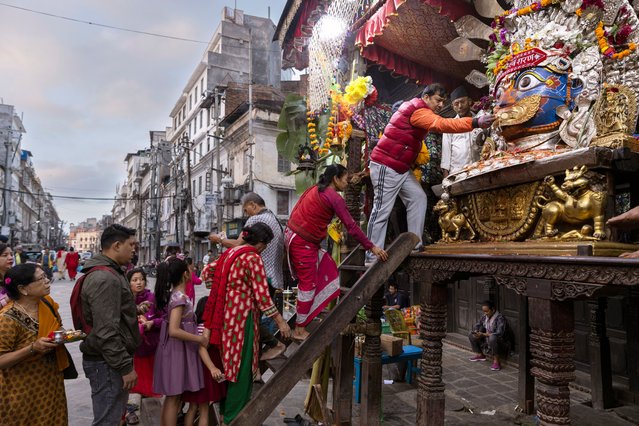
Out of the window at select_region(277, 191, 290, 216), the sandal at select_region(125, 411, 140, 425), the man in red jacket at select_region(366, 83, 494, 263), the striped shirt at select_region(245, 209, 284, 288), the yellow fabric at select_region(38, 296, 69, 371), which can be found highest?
the window at select_region(277, 191, 290, 216)

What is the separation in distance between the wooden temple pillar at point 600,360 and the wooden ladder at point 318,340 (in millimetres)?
3733

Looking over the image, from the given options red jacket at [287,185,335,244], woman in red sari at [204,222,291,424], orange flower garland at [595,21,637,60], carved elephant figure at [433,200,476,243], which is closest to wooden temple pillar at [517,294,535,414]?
carved elephant figure at [433,200,476,243]

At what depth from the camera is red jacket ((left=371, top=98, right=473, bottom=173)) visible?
4.55m

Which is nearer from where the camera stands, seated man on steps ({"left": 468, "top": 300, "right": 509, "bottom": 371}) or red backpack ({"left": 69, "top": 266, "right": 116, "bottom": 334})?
red backpack ({"left": 69, "top": 266, "right": 116, "bottom": 334})

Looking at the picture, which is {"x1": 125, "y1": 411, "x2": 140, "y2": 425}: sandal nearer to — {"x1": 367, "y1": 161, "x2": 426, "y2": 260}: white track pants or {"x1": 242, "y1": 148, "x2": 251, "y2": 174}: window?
{"x1": 367, "y1": 161, "x2": 426, "y2": 260}: white track pants

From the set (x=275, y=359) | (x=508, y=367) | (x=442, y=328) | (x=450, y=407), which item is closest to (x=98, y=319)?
(x=275, y=359)

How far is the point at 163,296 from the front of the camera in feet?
15.3

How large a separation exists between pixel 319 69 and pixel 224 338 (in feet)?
24.6

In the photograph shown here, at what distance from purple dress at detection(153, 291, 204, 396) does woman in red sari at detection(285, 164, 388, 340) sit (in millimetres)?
1075

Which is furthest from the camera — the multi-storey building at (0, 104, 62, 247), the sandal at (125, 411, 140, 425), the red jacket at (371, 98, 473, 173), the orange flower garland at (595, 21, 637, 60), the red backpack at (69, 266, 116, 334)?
the multi-storey building at (0, 104, 62, 247)

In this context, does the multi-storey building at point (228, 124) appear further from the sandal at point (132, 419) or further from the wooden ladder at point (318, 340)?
the wooden ladder at point (318, 340)

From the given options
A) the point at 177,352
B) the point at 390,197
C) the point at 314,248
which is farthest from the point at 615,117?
the point at 177,352

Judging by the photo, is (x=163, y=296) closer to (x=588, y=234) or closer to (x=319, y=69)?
(x=588, y=234)

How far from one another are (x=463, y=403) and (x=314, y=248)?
4.01 meters
